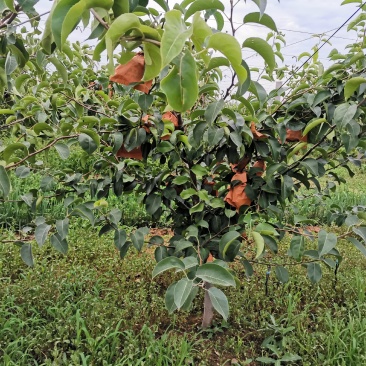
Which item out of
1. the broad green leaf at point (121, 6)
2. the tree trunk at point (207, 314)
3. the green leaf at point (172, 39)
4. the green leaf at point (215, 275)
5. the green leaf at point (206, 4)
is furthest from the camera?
the tree trunk at point (207, 314)

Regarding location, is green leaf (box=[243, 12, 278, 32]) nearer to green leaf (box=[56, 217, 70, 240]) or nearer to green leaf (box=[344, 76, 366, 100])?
green leaf (box=[344, 76, 366, 100])

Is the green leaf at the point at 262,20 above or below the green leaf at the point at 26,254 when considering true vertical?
above

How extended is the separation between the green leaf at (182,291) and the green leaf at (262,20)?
0.55 meters

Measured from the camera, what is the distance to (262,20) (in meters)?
0.73

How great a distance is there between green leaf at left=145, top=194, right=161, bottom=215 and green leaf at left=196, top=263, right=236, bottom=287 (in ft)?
2.19

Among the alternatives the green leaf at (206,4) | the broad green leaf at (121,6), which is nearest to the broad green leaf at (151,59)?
the broad green leaf at (121,6)

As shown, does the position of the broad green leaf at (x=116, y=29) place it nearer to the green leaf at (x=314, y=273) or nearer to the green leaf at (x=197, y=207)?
the green leaf at (x=197, y=207)

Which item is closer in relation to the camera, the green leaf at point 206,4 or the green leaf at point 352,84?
the green leaf at point 206,4

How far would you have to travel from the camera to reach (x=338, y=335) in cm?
160

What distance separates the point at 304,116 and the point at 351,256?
63.7 inches

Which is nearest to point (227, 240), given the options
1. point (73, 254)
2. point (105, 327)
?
point (105, 327)

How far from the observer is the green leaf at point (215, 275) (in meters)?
0.76

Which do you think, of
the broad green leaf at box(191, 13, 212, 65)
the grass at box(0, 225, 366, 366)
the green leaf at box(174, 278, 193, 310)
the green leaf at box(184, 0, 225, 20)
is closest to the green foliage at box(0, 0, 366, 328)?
the green leaf at box(174, 278, 193, 310)

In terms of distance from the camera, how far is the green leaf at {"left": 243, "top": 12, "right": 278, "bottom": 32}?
72cm
